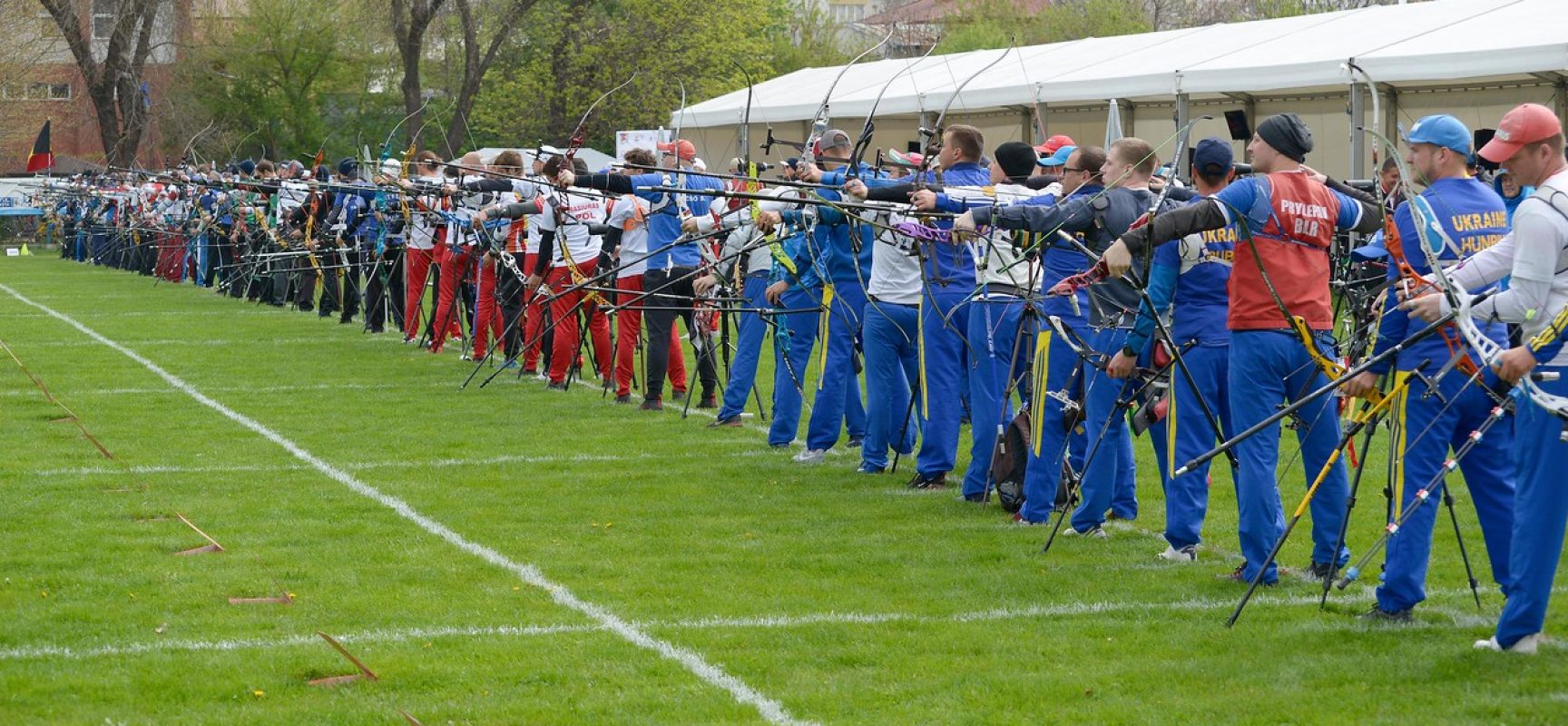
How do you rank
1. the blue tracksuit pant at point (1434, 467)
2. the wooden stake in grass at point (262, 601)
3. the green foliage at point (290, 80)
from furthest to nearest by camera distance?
the green foliage at point (290, 80) < the wooden stake in grass at point (262, 601) < the blue tracksuit pant at point (1434, 467)

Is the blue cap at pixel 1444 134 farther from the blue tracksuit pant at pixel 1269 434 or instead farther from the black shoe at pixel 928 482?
the black shoe at pixel 928 482

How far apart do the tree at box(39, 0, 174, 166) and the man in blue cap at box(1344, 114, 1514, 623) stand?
4493 centimetres

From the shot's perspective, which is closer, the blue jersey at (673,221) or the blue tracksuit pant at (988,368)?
the blue tracksuit pant at (988,368)

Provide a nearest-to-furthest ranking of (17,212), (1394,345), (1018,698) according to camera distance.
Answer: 1. (1018,698)
2. (1394,345)
3. (17,212)

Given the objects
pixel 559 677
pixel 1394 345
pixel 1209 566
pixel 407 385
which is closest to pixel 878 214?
pixel 1209 566

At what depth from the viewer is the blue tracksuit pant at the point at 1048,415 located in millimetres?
9055

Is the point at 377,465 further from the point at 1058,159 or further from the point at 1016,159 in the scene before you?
the point at 1058,159

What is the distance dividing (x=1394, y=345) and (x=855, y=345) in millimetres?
5120

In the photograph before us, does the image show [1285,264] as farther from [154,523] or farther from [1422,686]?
[154,523]

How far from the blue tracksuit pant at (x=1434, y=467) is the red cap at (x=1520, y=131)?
0.90 meters

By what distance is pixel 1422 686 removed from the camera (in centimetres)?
599

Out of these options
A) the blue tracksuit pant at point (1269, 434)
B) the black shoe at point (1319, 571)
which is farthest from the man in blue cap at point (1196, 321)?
the black shoe at point (1319, 571)

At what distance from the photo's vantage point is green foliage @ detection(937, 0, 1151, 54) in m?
58.5

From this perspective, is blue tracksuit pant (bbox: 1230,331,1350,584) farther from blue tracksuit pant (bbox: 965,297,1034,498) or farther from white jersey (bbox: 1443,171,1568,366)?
blue tracksuit pant (bbox: 965,297,1034,498)
